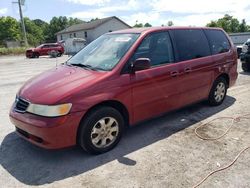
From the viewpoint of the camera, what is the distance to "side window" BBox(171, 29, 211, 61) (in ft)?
17.0

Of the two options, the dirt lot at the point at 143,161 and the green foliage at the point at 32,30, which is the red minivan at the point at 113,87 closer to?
the dirt lot at the point at 143,161

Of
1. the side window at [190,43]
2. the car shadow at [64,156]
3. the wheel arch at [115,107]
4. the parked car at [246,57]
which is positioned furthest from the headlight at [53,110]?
the parked car at [246,57]

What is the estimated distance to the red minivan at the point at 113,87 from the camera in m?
3.73

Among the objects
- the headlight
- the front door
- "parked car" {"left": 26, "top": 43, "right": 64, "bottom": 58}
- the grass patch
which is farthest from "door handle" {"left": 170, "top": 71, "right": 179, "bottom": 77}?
the grass patch

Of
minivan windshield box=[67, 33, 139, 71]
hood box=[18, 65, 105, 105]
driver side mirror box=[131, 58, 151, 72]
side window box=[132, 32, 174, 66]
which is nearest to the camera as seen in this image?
hood box=[18, 65, 105, 105]

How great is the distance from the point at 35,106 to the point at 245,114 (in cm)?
417

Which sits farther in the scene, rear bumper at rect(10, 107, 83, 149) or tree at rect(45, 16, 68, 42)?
tree at rect(45, 16, 68, 42)

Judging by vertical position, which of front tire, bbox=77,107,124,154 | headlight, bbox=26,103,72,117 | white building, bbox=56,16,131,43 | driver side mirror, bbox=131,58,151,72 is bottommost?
front tire, bbox=77,107,124,154

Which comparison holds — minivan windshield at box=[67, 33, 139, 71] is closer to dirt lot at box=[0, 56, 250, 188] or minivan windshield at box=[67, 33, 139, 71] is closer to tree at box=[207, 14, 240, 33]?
dirt lot at box=[0, 56, 250, 188]

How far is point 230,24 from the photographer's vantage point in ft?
275

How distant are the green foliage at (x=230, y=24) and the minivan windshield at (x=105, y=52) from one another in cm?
7640

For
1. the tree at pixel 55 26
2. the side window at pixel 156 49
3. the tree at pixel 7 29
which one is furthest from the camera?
the tree at pixel 55 26

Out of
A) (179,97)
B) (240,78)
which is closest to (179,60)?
(179,97)

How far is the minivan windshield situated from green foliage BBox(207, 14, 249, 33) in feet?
251
